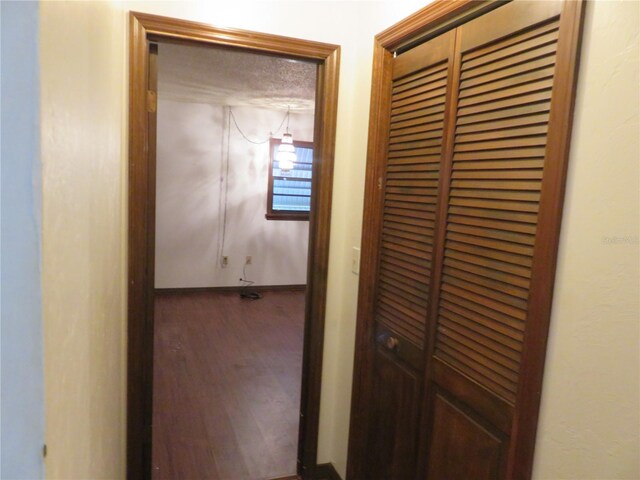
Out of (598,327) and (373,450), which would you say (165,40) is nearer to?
(598,327)

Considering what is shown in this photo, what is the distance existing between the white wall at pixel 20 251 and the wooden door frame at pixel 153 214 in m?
1.48

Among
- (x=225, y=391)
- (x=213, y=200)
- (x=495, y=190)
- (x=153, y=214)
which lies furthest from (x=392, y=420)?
(x=213, y=200)

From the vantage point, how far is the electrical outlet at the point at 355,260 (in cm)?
190

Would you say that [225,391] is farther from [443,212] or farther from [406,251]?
[443,212]

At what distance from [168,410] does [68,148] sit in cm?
270

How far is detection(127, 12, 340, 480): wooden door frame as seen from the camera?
5.51 ft

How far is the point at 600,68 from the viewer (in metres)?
0.89

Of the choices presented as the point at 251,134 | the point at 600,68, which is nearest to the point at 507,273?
the point at 600,68

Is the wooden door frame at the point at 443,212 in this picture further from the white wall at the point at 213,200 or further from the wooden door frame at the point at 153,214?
the white wall at the point at 213,200

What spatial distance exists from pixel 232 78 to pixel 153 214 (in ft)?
8.09

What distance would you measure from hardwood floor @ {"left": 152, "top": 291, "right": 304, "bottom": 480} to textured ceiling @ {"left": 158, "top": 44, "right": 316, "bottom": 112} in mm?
2171

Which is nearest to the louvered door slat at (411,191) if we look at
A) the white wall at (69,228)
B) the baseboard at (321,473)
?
the baseboard at (321,473)

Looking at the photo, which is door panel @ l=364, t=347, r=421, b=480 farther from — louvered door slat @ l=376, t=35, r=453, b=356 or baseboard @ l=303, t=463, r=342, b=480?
baseboard @ l=303, t=463, r=342, b=480

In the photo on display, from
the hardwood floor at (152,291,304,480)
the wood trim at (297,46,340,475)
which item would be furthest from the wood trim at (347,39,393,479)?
the hardwood floor at (152,291,304,480)
